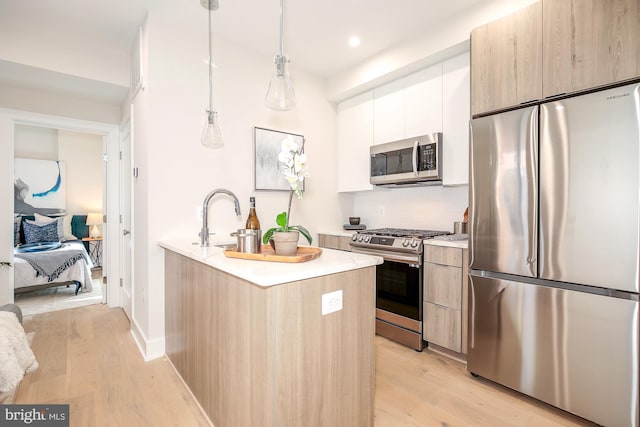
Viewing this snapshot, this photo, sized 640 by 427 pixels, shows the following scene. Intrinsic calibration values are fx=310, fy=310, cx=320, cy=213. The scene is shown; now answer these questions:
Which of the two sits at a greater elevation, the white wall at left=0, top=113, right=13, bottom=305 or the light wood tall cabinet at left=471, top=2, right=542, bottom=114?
the light wood tall cabinet at left=471, top=2, right=542, bottom=114

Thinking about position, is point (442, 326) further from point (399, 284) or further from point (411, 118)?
point (411, 118)

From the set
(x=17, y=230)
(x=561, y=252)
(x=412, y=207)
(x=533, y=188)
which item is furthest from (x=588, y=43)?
(x=17, y=230)

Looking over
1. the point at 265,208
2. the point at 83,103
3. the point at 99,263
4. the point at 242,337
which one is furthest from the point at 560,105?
the point at 99,263

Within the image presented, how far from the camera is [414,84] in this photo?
2.91m

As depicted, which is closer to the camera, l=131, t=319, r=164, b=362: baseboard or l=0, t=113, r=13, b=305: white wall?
l=131, t=319, r=164, b=362: baseboard

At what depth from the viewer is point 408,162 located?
2.86 m

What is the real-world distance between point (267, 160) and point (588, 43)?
2.41 m

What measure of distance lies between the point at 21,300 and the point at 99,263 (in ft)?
6.67

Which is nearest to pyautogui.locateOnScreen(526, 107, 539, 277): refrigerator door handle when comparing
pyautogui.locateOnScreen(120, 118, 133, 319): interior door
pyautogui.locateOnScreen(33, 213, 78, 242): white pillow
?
pyautogui.locateOnScreen(120, 118, 133, 319): interior door

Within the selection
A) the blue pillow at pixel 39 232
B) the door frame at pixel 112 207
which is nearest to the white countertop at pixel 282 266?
the door frame at pixel 112 207

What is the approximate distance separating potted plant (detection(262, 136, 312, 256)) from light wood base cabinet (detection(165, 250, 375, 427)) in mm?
261

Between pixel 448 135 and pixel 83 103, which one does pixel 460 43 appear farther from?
pixel 83 103

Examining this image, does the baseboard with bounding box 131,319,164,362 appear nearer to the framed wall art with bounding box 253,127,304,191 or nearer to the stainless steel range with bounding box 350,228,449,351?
the framed wall art with bounding box 253,127,304,191

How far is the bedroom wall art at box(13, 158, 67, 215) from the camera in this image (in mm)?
5254
